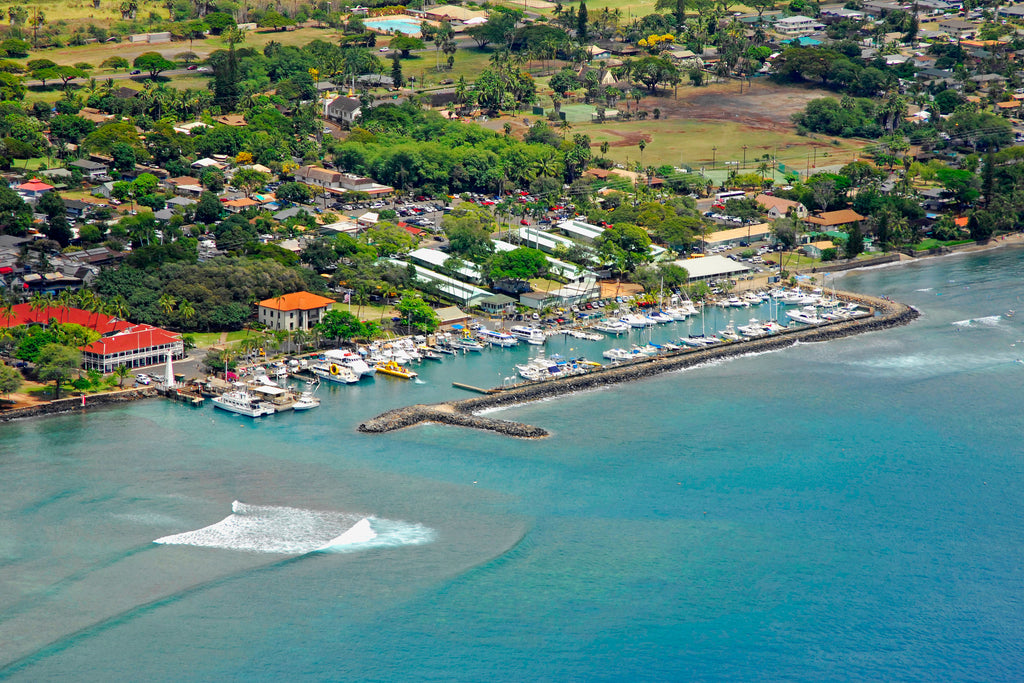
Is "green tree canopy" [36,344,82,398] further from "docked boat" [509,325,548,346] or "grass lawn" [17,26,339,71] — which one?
"grass lawn" [17,26,339,71]

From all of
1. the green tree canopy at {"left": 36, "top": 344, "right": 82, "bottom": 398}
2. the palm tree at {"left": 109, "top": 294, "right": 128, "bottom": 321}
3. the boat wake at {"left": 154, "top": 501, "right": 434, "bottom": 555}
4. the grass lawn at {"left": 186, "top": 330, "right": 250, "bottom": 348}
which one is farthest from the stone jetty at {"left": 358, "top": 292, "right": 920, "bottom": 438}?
the palm tree at {"left": 109, "top": 294, "right": 128, "bottom": 321}

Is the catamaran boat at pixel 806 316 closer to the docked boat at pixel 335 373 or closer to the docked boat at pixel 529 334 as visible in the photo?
the docked boat at pixel 529 334

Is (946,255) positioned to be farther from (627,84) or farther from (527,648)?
(527,648)

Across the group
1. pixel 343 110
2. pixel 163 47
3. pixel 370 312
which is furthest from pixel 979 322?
pixel 163 47

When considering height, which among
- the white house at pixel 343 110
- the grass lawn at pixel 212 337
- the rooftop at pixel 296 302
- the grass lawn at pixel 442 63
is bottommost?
the grass lawn at pixel 212 337

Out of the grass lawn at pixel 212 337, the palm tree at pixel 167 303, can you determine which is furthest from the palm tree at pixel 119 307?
the grass lawn at pixel 212 337

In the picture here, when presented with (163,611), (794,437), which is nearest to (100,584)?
(163,611)
